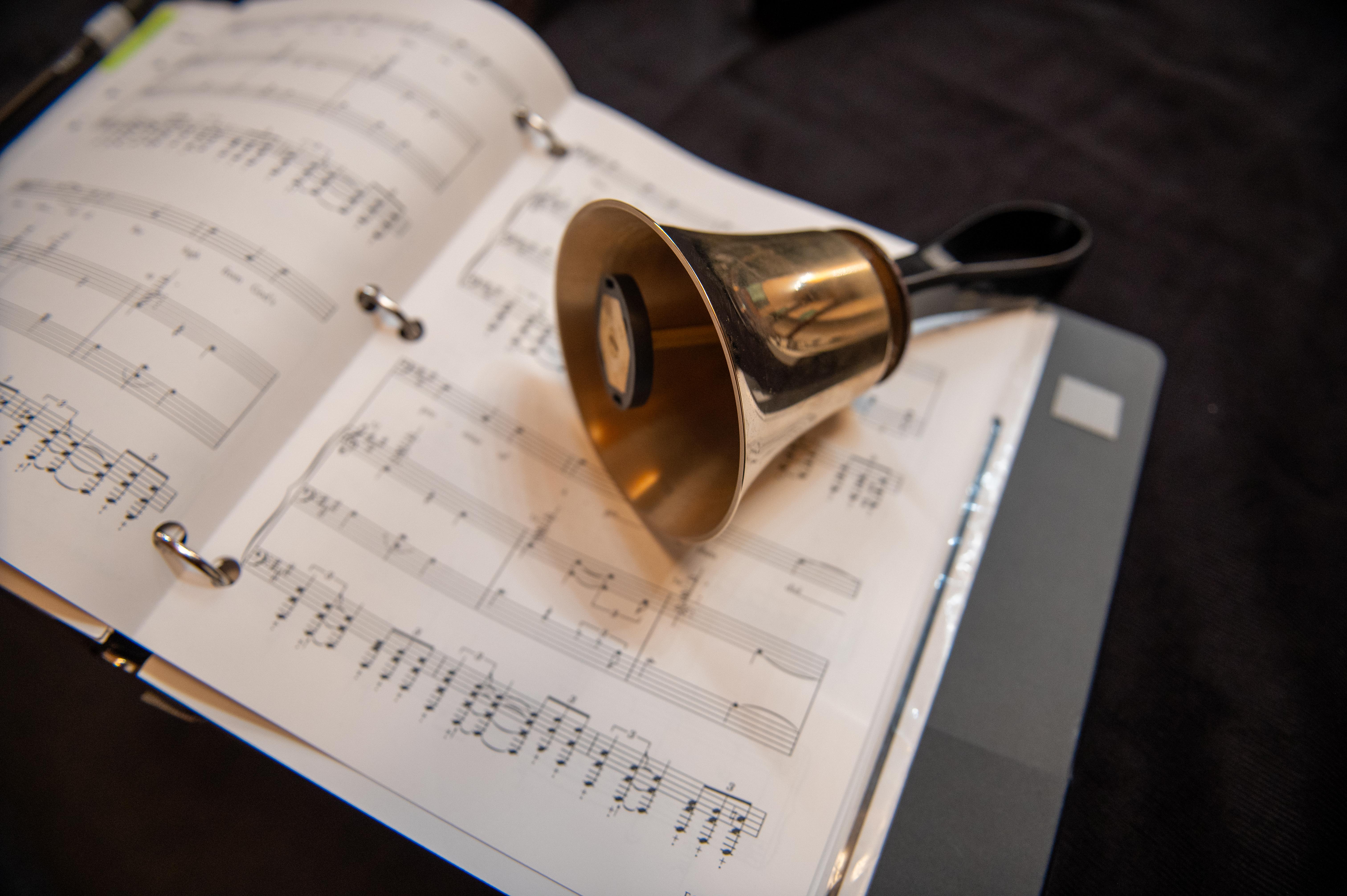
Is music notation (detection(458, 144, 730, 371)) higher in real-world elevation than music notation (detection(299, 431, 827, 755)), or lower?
higher

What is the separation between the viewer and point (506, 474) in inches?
27.2

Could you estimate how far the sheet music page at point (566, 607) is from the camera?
1.86 feet

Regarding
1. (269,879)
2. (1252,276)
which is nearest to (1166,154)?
(1252,276)

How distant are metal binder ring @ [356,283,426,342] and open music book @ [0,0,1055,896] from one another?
0.01 metres

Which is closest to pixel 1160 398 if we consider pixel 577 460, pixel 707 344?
pixel 707 344

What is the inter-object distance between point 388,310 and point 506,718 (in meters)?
0.40

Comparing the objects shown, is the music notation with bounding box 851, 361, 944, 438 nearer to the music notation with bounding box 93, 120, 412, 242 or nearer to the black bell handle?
the black bell handle

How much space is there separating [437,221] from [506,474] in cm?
29

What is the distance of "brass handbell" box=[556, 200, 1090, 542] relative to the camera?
1.85ft

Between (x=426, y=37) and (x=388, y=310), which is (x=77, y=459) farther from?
(x=426, y=37)

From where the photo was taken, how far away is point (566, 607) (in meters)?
0.64

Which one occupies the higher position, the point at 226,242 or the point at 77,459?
the point at 226,242

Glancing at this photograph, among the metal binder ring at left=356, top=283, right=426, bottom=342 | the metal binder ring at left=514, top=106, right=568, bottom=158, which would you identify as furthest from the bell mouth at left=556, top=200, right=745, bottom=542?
the metal binder ring at left=514, top=106, right=568, bottom=158

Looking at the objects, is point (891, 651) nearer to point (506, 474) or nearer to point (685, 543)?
point (685, 543)
